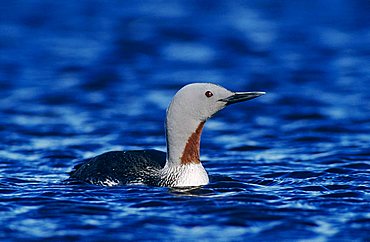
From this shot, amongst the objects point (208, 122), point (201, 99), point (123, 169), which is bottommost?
point (123, 169)

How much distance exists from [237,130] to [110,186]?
13.2ft

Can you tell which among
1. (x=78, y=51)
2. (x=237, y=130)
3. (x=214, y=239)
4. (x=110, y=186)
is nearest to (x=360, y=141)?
(x=237, y=130)

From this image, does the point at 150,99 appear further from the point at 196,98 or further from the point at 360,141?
the point at 196,98

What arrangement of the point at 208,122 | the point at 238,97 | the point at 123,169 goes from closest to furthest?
the point at 238,97 → the point at 123,169 → the point at 208,122

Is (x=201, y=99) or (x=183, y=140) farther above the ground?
(x=201, y=99)

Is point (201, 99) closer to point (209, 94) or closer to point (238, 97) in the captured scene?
point (209, 94)

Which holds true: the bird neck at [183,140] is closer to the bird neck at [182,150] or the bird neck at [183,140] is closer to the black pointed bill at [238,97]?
the bird neck at [182,150]

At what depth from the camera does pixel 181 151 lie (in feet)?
28.7

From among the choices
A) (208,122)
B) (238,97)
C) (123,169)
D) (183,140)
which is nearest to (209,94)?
(238,97)

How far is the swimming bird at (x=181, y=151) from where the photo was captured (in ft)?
28.3

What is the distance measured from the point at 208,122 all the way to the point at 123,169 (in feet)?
14.3

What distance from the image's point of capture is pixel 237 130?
41.5 feet

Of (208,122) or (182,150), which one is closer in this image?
(182,150)

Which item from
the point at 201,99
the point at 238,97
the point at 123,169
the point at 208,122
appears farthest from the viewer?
the point at 208,122
